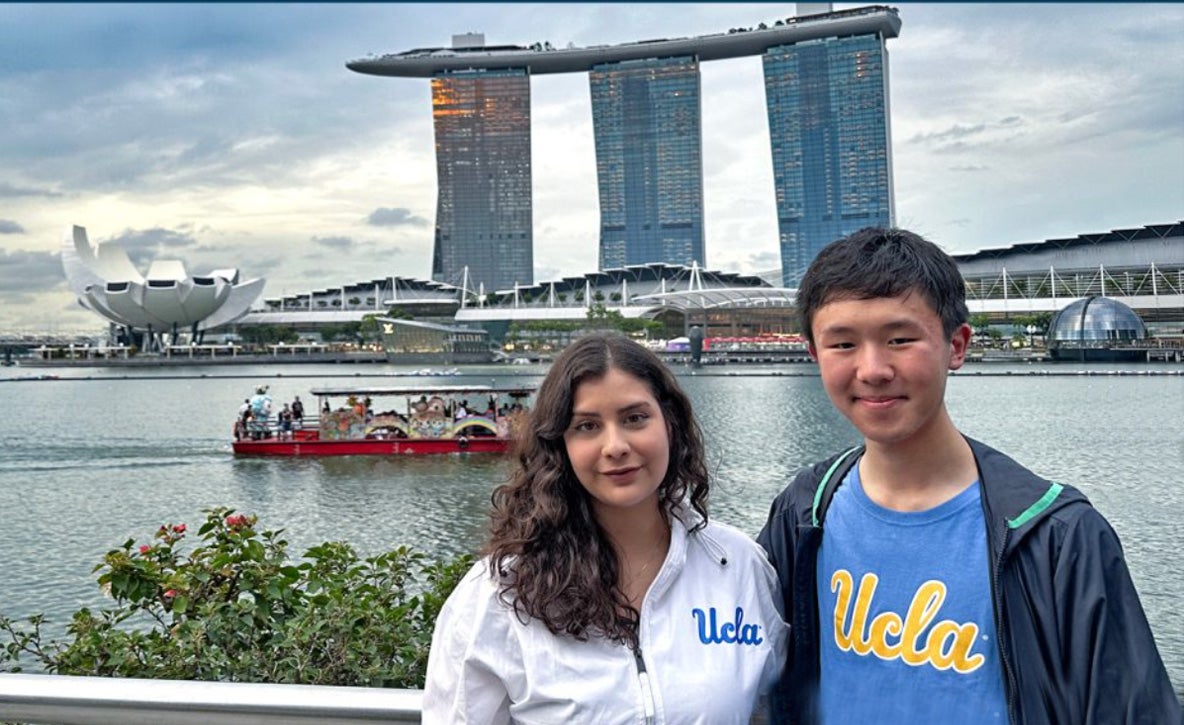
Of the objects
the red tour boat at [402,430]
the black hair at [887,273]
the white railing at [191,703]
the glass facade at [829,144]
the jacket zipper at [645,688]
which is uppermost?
the glass facade at [829,144]

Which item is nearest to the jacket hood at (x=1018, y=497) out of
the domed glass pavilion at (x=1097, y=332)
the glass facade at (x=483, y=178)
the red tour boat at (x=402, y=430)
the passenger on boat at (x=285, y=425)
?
the red tour boat at (x=402, y=430)

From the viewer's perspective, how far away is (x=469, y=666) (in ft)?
4.54

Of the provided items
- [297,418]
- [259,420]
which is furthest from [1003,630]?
[297,418]

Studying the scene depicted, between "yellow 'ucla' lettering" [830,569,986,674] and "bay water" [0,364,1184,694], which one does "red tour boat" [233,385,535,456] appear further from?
"yellow 'ucla' lettering" [830,569,986,674]

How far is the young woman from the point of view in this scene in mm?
1384

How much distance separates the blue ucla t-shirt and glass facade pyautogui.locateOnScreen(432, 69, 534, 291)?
10796cm

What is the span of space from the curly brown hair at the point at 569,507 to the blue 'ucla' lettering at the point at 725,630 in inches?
3.6

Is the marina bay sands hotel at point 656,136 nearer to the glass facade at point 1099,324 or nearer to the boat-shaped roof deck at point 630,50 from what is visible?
the boat-shaped roof deck at point 630,50

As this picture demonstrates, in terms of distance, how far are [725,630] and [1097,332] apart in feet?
189

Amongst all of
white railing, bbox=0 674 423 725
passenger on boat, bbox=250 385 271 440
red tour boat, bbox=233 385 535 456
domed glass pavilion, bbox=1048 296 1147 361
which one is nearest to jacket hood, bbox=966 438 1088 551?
white railing, bbox=0 674 423 725

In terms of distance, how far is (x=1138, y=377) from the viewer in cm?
4153

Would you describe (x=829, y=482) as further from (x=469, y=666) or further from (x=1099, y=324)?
(x=1099, y=324)

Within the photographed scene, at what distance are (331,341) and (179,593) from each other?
82861 mm

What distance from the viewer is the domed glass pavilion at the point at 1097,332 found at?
5247cm
